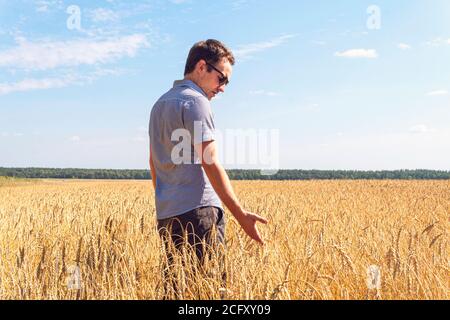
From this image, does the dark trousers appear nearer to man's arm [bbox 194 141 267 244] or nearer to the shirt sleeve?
man's arm [bbox 194 141 267 244]

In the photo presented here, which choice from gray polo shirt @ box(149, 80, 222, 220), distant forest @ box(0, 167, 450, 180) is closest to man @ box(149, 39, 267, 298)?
gray polo shirt @ box(149, 80, 222, 220)

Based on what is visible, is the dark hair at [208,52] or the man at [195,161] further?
the dark hair at [208,52]

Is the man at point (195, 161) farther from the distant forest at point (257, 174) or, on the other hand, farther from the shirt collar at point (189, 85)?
the distant forest at point (257, 174)

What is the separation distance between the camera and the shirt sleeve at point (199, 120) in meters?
2.21

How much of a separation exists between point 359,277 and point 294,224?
2156 millimetres

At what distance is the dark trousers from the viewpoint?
2.41 meters

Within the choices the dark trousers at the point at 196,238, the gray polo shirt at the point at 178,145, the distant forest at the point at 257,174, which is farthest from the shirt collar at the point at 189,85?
the distant forest at the point at 257,174

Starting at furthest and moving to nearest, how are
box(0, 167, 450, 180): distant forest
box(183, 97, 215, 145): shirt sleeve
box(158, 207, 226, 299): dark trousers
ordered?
box(0, 167, 450, 180): distant forest → box(158, 207, 226, 299): dark trousers → box(183, 97, 215, 145): shirt sleeve

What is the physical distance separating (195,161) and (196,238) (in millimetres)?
461

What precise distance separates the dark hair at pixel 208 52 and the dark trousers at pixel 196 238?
2.65 ft

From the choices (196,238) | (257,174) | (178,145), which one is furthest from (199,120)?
(257,174)
